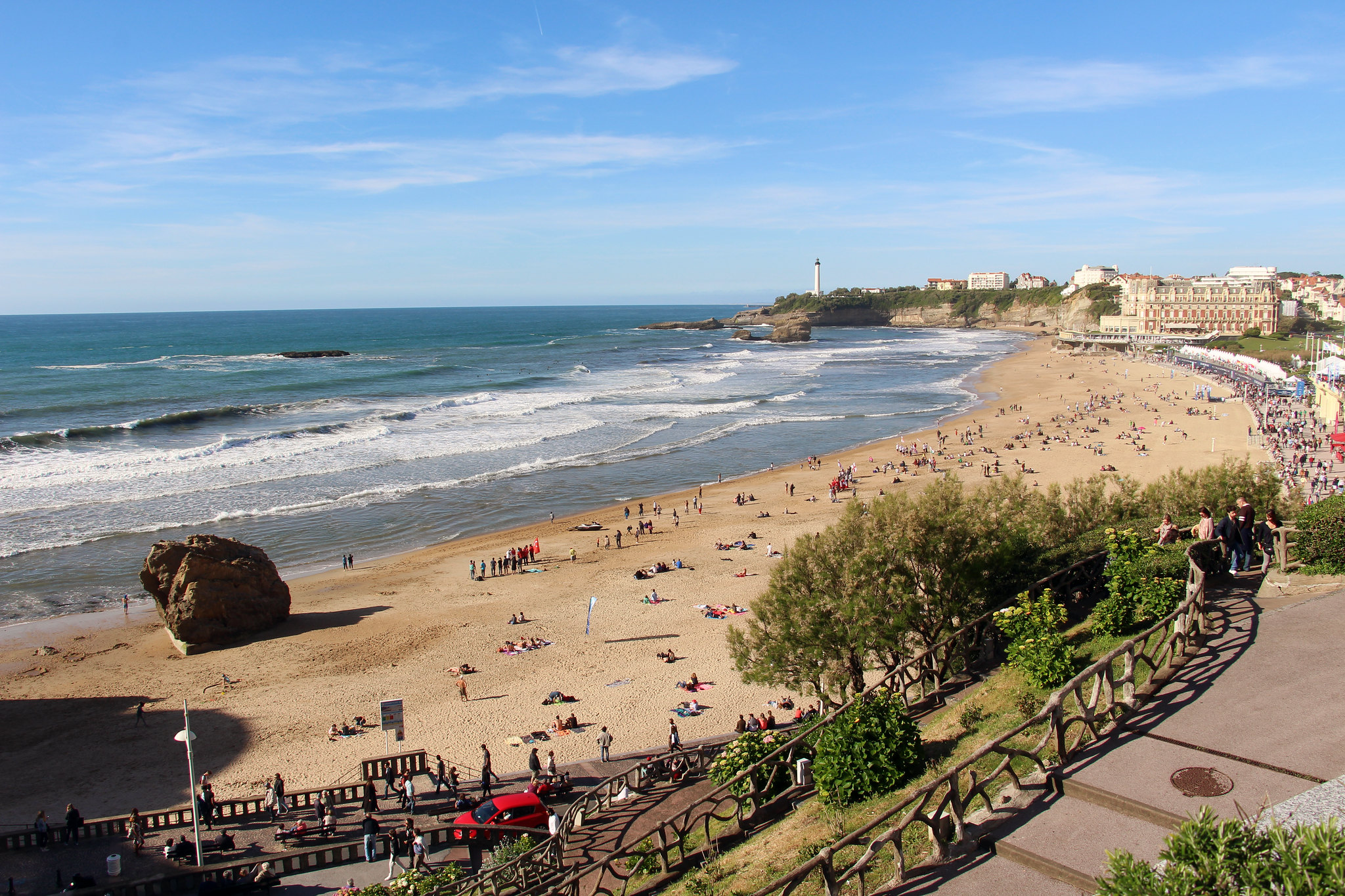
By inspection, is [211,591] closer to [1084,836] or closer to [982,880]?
[982,880]

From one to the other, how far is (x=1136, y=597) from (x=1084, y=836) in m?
4.96

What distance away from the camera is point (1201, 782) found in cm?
661

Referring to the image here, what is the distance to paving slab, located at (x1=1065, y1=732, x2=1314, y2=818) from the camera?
6.34 m

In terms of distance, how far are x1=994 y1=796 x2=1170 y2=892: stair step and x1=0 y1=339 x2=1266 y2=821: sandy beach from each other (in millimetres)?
10814

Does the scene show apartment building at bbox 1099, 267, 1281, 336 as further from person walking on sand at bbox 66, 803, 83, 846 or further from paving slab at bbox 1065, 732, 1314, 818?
person walking on sand at bbox 66, 803, 83, 846

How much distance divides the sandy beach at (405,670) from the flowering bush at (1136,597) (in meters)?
8.58

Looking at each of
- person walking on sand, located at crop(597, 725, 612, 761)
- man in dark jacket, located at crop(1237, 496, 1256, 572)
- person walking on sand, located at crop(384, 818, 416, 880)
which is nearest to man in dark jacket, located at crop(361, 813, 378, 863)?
person walking on sand, located at crop(384, 818, 416, 880)

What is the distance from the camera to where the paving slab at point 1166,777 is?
20.8 feet

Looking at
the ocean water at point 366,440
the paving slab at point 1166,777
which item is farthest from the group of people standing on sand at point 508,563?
the paving slab at point 1166,777

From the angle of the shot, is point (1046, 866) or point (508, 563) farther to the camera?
point (508, 563)

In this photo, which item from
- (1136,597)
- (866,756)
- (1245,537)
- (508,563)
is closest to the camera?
(866,756)

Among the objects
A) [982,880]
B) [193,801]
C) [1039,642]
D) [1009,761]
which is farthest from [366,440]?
[982,880]

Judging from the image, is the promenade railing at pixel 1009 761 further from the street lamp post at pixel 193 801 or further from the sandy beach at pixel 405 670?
the sandy beach at pixel 405 670

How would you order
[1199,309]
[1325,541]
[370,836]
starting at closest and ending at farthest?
[1325,541] < [370,836] < [1199,309]
